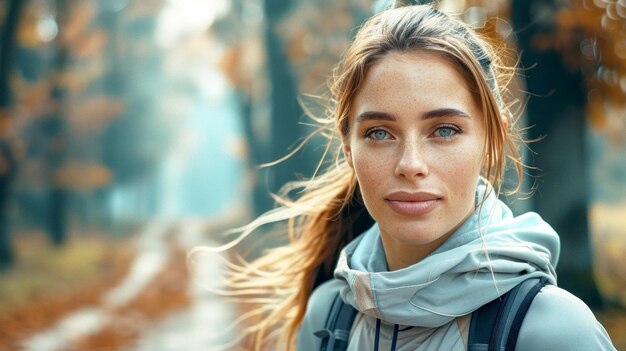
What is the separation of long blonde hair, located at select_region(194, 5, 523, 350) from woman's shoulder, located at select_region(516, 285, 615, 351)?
419mm

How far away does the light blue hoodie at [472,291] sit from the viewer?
1723mm

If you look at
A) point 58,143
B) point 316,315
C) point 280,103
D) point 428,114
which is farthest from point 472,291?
point 58,143

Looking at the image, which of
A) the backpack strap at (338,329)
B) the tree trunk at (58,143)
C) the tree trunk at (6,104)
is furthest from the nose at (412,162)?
the tree trunk at (58,143)

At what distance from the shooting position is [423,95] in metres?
1.92

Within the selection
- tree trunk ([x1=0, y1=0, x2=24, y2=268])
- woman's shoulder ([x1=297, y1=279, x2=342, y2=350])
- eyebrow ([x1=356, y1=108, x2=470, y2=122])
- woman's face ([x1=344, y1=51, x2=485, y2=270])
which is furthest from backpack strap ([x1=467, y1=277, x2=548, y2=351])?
tree trunk ([x1=0, y1=0, x2=24, y2=268])

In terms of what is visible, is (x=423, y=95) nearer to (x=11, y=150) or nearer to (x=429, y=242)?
(x=429, y=242)

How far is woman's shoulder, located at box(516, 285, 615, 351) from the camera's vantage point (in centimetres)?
170

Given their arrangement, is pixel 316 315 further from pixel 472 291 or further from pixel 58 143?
pixel 58 143

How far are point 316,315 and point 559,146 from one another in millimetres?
4529

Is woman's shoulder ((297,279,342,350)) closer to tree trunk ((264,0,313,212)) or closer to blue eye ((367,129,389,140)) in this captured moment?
blue eye ((367,129,389,140))

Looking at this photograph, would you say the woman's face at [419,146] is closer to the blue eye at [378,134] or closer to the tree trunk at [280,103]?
the blue eye at [378,134]

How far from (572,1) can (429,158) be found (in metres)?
5.11

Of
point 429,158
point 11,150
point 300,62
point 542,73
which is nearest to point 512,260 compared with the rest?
point 429,158

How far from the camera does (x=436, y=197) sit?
6.35ft
